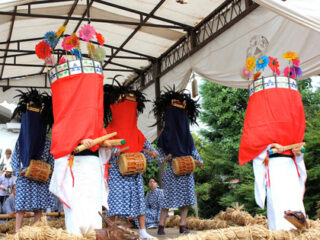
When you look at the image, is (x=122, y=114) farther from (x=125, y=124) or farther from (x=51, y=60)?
(x=51, y=60)

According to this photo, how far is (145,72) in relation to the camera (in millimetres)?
9758

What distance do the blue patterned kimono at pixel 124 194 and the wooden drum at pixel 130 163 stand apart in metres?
0.14

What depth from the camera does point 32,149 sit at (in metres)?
4.73

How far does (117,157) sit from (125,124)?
1.38ft

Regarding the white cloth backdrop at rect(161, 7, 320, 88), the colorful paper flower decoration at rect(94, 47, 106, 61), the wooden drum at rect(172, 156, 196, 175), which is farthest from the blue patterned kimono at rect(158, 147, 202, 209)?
the colorful paper flower decoration at rect(94, 47, 106, 61)

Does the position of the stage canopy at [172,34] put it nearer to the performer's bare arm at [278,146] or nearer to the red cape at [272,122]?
the red cape at [272,122]

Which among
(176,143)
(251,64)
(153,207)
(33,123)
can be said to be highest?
(251,64)

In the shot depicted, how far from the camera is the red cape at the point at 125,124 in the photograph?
4730mm

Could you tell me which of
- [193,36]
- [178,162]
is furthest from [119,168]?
[193,36]

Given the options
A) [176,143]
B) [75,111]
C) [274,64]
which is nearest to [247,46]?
[274,64]

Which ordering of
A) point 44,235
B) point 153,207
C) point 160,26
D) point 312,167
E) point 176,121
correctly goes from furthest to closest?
point 160,26 < point 153,207 < point 312,167 < point 176,121 < point 44,235

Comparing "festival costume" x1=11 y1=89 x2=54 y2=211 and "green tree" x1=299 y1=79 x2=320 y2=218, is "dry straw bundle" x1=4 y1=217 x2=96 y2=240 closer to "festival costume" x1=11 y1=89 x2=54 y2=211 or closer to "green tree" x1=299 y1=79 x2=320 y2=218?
"festival costume" x1=11 y1=89 x2=54 y2=211

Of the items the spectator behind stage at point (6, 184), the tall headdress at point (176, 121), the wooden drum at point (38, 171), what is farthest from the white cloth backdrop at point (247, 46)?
the spectator behind stage at point (6, 184)

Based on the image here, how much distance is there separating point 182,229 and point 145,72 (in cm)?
529
